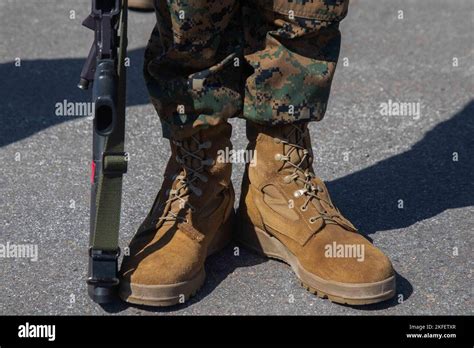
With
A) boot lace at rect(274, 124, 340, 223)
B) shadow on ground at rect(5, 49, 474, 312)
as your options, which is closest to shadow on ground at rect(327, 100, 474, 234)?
shadow on ground at rect(5, 49, 474, 312)

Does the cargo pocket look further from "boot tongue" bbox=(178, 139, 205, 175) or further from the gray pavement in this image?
the gray pavement

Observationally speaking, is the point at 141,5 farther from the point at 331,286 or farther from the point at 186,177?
the point at 331,286

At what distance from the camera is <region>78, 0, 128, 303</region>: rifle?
209cm

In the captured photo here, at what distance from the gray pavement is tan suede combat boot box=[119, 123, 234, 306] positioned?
5cm

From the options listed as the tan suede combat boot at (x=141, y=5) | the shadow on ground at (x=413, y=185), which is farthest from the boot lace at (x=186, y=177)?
the tan suede combat boot at (x=141, y=5)

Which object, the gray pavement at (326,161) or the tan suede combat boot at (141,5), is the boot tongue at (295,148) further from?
the tan suede combat boot at (141,5)

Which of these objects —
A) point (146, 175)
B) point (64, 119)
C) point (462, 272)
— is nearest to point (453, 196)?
point (462, 272)

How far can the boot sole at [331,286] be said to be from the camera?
2326 mm

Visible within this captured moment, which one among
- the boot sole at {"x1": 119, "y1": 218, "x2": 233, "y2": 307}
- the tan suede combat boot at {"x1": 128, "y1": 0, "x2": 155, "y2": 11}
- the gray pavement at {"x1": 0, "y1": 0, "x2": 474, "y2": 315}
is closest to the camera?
the boot sole at {"x1": 119, "y1": 218, "x2": 233, "y2": 307}

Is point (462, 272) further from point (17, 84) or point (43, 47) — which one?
point (43, 47)

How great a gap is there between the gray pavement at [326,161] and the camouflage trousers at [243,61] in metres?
0.44

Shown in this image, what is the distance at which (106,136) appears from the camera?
210 cm

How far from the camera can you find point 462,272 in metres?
2.54

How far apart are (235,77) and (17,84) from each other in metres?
1.63
